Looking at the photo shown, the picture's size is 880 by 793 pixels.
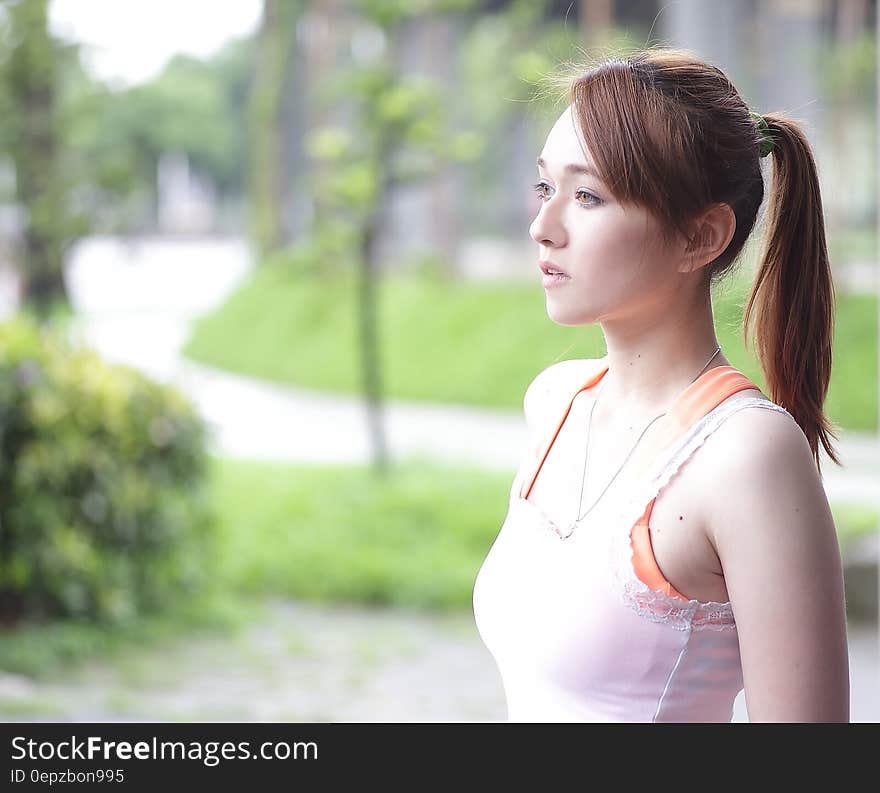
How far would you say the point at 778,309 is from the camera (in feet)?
2.92

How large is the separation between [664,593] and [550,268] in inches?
9.3

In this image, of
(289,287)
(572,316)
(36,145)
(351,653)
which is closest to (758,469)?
(572,316)

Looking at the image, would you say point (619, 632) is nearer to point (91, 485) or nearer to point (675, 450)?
point (675, 450)

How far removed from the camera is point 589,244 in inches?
32.7

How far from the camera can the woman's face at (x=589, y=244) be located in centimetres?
82

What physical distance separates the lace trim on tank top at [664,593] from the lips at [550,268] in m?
0.14

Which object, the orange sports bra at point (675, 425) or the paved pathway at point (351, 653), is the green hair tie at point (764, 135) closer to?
the orange sports bra at point (675, 425)

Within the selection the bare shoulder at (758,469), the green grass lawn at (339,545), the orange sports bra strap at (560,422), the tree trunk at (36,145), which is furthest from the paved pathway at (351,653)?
the bare shoulder at (758,469)

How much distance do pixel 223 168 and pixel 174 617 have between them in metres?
5.54

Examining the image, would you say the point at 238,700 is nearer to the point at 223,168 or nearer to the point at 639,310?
the point at 639,310

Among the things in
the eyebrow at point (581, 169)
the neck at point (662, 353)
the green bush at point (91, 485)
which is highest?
the green bush at point (91, 485)

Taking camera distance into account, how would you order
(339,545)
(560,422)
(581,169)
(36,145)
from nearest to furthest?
1. (581,169)
2. (560,422)
3. (339,545)
4. (36,145)
